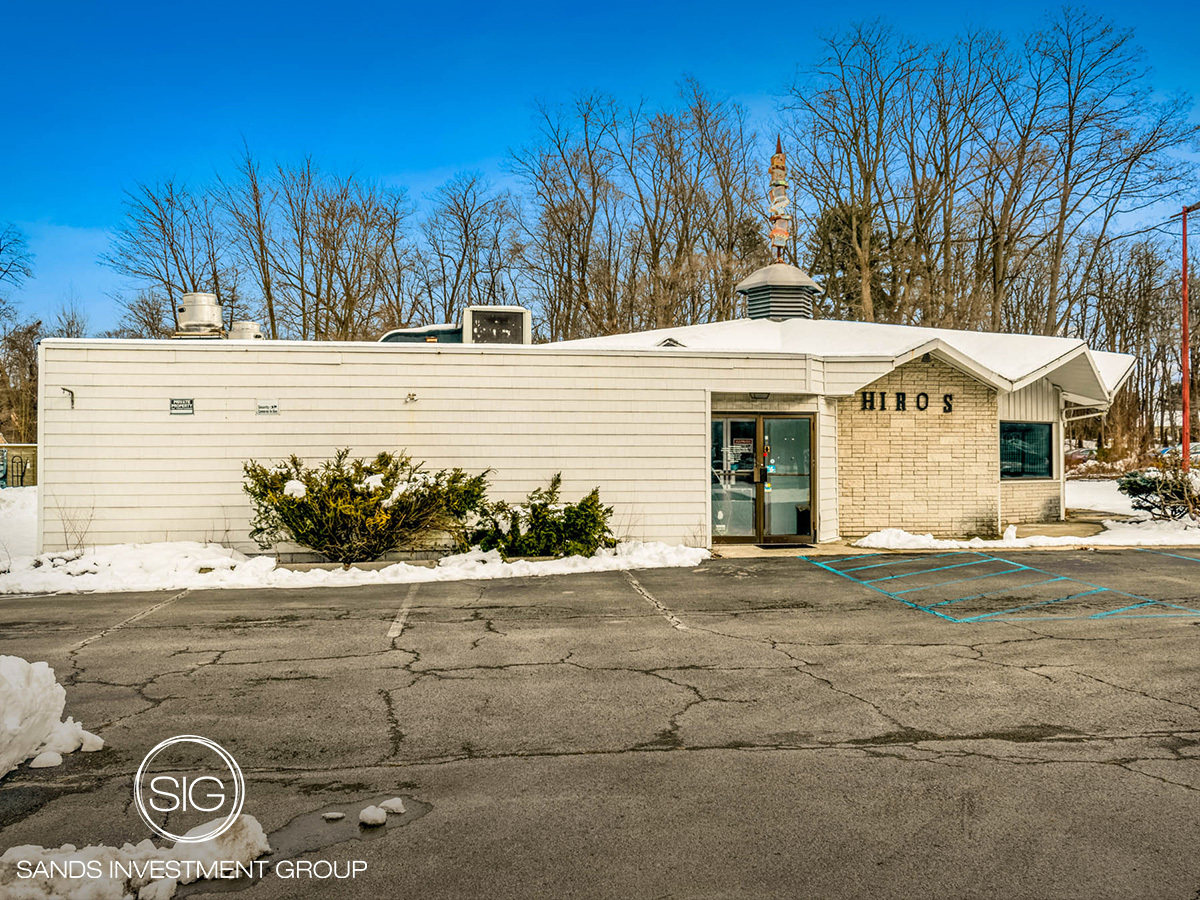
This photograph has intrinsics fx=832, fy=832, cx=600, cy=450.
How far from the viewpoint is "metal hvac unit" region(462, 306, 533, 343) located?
48.5ft

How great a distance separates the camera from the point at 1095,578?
1086 centimetres

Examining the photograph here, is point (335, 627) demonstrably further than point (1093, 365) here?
No

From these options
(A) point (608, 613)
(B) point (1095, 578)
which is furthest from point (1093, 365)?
(A) point (608, 613)

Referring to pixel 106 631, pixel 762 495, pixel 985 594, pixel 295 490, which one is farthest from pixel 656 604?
pixel 106 631

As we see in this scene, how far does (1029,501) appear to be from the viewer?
1764 cm

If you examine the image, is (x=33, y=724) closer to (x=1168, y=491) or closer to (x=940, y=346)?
(x=940, y=346)

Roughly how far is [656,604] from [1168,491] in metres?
12.1

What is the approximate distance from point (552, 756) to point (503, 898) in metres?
1.52

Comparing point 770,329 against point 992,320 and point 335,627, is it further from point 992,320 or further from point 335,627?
point 992,320

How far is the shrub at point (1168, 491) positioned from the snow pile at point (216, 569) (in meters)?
9.85

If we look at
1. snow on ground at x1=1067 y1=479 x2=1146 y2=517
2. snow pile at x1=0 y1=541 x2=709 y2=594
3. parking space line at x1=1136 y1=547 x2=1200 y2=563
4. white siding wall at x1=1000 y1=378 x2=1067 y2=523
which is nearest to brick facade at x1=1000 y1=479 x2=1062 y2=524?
white siding wall at x1=1000 y1=378 x2=1067 y2=523

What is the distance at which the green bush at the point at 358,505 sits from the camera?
1143 centimetres

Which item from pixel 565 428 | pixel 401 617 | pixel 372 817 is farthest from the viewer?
pixel 565 428

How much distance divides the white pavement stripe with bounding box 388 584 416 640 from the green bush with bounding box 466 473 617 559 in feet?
7.21
